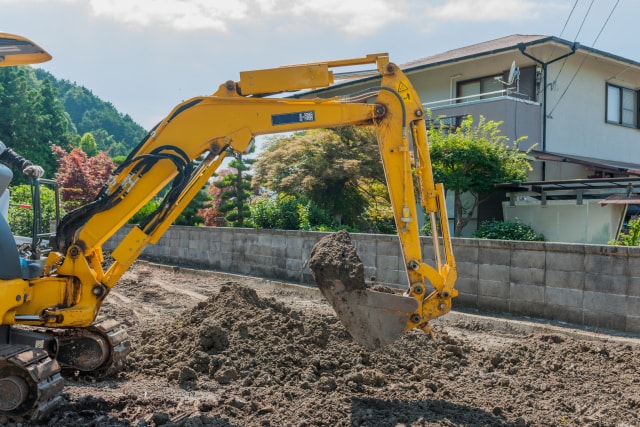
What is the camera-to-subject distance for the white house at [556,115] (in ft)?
37.3

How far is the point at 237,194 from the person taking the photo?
15.7 m

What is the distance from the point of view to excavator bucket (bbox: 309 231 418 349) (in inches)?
176

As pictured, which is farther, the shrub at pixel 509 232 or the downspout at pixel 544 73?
the downspout at pixel 544 73

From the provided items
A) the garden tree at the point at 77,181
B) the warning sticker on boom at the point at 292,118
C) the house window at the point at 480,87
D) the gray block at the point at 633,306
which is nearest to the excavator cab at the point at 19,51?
the warning sticker on boom at the point at 292,118

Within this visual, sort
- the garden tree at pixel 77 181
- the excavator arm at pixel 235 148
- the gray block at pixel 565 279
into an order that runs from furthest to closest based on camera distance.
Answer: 1. the garden tree at pixel 77 181
2. the gray block at pixel 565 279
3. the excavator arm at pixel 235 148

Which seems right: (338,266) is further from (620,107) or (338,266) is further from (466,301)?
(620,107)

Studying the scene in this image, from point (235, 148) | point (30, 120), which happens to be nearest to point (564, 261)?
point (235, 148)

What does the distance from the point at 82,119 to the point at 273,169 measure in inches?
2855

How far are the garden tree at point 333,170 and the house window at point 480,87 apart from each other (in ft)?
14.6

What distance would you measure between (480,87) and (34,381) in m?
14.7

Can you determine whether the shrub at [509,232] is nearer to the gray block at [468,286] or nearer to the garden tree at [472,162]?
the garden tree at [472,162]

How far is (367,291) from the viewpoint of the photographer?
4.55m

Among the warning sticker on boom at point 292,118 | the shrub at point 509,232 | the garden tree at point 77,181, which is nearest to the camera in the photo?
the warning sticker on boom at point 292,118

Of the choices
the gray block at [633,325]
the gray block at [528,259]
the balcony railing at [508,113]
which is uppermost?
the balcony railing at [508,113]
